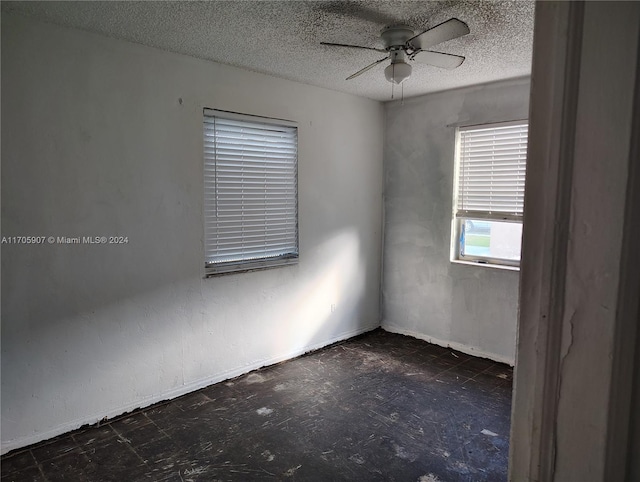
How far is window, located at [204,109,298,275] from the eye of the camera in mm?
3430

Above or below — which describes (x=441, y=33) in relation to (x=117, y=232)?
above

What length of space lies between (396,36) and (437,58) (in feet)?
1.09

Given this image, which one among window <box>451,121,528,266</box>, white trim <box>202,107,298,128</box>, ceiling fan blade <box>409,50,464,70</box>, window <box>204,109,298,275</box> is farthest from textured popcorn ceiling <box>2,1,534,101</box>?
window <box>451,121,528,266</box>

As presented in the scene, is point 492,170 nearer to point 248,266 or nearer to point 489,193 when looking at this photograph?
point 489,193

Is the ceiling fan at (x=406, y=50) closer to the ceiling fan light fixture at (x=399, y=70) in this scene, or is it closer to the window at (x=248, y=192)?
the ceiling fan light fixture at (x=399, y=70)

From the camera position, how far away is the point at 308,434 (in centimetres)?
281

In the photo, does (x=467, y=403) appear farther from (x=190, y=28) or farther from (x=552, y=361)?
(x=190, y=28)

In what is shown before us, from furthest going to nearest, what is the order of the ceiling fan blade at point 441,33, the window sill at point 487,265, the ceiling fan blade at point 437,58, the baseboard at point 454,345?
the baseboard at point 454,345 < the window sill at point 487,265 < the ceiling fan blade at point 437,58 < the ceiling fan blade at point 441,33

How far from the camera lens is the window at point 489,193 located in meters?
3.83

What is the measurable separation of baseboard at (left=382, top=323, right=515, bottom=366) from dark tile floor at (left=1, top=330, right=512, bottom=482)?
200 millimetres

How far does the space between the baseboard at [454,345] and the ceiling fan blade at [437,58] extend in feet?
8.97

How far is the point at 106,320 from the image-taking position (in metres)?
2.95

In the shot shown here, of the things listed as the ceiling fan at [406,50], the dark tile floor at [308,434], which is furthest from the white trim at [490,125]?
the dark tile floor at [308,434]

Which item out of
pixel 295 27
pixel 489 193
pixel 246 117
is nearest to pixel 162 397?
pixel 246 117
